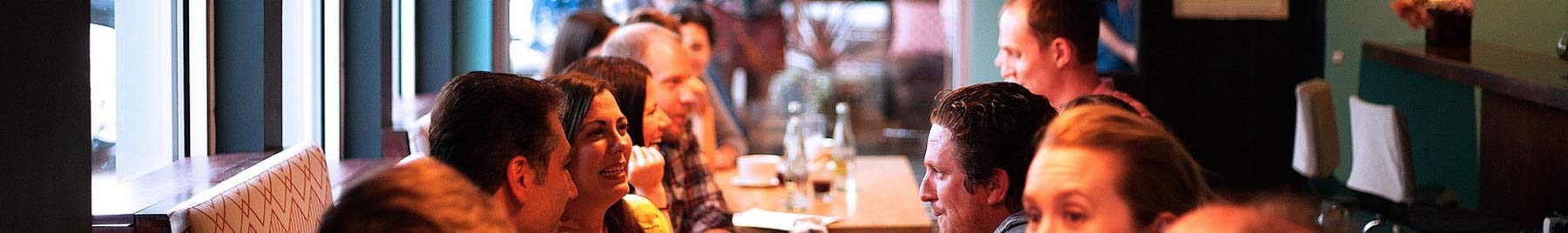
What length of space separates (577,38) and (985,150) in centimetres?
253

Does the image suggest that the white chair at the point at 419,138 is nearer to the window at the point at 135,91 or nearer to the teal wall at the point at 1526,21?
the window at the point at 135,91

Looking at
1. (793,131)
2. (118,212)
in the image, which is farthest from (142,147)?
(793,131)


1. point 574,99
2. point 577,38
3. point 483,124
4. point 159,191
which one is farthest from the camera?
point 577,38

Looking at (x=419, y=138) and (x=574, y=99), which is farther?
(x=419, y=138)

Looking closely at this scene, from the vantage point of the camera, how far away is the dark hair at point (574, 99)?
2332 mm

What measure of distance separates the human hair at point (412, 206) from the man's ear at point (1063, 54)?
248cm

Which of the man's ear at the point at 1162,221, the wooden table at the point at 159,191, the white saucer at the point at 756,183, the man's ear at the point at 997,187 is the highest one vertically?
the man's ear at the point at 1162,221

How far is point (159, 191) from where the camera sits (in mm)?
2562

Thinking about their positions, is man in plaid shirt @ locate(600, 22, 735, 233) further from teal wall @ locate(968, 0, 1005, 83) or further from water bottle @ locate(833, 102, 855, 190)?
teal wall @ locate(968, 0, 1005, 83)

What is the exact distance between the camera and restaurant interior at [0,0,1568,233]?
1.92 m

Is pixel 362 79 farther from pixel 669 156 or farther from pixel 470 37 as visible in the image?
pixel 470 37

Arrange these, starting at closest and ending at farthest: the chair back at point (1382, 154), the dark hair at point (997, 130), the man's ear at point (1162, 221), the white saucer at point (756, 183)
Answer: the man's ear at point (1162, 221)
the dark hair at point (997, 130)
the white saucer at point (756, 183)
the chair back at point (1382, 154)

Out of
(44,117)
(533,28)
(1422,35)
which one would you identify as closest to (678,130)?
(44,117)

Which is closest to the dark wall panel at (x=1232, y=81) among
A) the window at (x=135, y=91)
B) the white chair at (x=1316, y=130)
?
the white chair at (x=1316, y=130)
